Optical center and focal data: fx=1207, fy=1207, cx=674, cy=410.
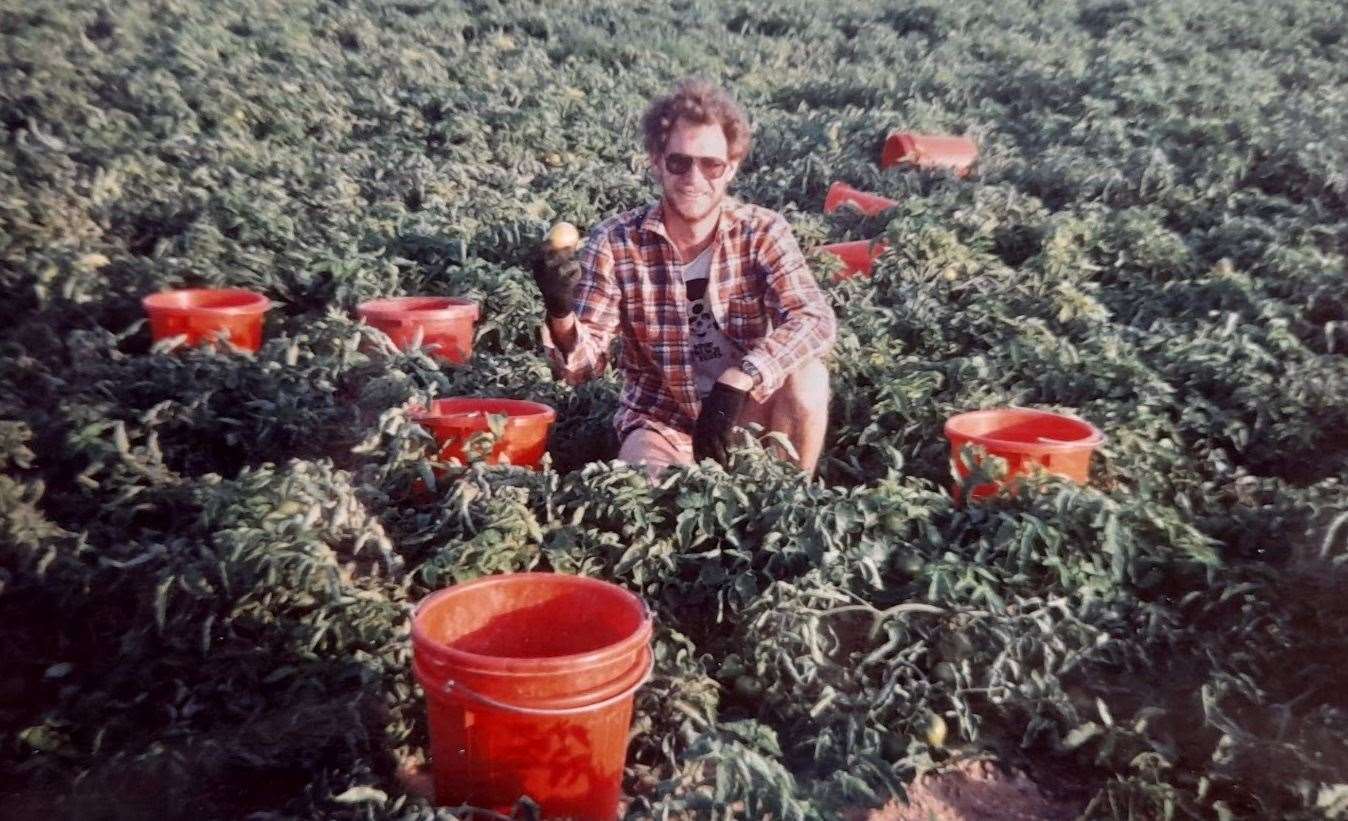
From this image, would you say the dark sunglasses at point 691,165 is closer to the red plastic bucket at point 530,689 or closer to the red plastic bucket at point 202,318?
the red plastic bucket at point 530,689

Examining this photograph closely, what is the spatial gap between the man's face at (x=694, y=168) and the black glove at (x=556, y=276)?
0.37m

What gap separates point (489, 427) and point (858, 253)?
3175 millimetres

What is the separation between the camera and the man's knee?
3850 mm

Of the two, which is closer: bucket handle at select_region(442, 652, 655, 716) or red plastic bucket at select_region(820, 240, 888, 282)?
bucket handle at select_region(442, 652, 655, 716)

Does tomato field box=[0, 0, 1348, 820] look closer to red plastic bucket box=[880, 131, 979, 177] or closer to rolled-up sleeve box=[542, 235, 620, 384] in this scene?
red plastic bucket box=[880, 131, 979, 177]

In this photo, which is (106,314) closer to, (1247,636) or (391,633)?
(391,633)

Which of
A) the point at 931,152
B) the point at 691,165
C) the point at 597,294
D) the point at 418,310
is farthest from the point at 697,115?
the point at 931,152

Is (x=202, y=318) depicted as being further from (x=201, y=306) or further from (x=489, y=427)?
(x=489, y=427)

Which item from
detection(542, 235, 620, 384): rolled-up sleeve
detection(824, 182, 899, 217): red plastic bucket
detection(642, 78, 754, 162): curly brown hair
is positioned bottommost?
detection(824, 182, 899, 217): red plastic bucket

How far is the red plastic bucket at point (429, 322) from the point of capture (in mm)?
4707

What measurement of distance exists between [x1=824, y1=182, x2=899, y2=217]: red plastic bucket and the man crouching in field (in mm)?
3455

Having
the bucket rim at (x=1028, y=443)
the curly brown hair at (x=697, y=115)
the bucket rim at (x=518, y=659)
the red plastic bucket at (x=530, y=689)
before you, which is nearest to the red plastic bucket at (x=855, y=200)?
the bucket rim at (x=1028, y=443)

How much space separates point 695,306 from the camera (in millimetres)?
3982

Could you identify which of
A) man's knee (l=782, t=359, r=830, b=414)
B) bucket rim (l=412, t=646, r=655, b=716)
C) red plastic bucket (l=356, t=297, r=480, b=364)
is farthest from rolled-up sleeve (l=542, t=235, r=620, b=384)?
bucket rim (l=412, t=646, r=655, b=716)
